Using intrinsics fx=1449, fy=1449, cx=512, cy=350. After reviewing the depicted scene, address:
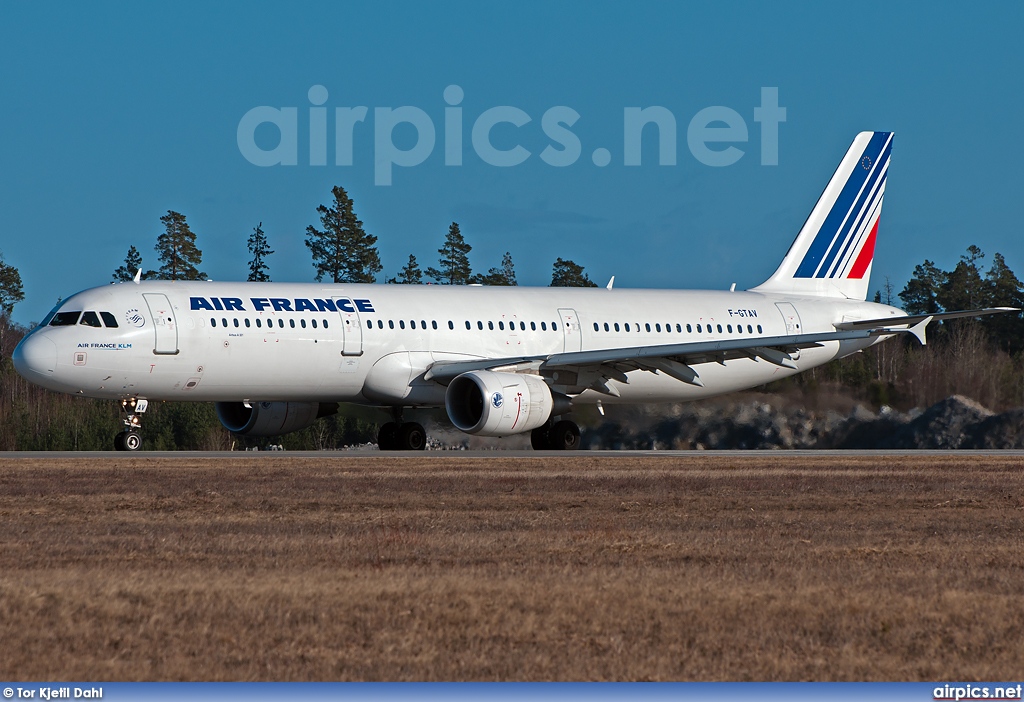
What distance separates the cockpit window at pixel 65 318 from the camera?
87.9ft

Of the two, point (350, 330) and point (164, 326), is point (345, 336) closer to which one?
point (350, 330)

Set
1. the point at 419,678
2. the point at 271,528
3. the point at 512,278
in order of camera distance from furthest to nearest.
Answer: the point at 512,278, the point at 271,528, the point at 419,678

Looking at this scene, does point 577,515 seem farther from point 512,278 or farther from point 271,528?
point 512,278

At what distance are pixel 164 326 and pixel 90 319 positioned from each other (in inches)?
53.1

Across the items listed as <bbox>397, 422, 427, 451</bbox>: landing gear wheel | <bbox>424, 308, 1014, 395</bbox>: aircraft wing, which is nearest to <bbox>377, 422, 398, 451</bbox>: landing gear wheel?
<bbox>397, 422, 427, 451</bbox>: landing gear wheel

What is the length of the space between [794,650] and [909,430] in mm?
28404

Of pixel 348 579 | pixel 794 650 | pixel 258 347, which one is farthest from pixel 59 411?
pixel 794 650

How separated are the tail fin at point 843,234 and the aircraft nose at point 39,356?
18.1 meters

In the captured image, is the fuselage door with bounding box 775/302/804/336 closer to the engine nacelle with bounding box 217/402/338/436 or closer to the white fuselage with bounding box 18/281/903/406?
the white fuselage with bounding box 18/281/903/406

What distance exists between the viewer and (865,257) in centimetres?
3759

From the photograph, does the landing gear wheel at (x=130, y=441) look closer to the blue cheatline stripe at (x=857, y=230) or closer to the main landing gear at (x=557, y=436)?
Result: the main landing gear at (x=557, y=436)

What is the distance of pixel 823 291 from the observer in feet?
121

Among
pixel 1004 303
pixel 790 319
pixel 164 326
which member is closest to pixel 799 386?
pixel 790 319

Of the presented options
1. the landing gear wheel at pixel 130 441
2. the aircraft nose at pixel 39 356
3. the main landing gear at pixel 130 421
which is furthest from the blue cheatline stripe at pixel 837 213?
the aircraft nose at pixel 39 356
